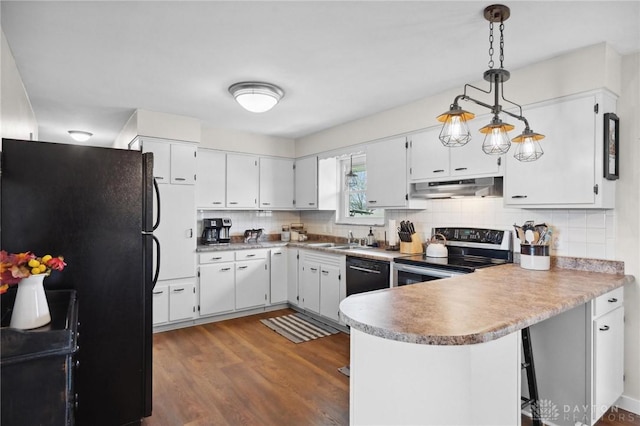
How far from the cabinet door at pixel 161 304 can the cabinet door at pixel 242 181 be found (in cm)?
135

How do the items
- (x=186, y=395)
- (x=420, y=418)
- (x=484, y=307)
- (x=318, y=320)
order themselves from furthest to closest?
(x=318, y=320), (x=186, y=395), (x=484, y=307), (x=420, y=418)

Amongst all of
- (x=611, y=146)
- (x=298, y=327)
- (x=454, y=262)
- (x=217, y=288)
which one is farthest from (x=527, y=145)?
(x=217, y=288)

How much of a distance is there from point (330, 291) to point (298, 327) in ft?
1.85

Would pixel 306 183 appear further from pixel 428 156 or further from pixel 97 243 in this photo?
pixel 97 243

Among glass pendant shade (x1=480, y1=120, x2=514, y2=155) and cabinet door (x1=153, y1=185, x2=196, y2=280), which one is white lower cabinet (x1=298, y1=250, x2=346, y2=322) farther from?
glass pendant shade (x1=480, y1=120, x2=514, y2=155)

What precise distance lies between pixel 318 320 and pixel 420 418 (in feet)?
10.3

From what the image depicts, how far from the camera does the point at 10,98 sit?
2447 millimetres

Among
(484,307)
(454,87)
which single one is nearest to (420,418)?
(484,307)

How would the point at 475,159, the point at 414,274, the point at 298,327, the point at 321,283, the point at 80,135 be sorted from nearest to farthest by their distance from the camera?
1. the point at 475,159
2. the point at 414,274
3. the point at 298,327
4. the point at 321,283
5. the point at 80,135

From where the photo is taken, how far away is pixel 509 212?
3.05m

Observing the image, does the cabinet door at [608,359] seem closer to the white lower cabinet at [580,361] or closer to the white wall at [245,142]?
the white lower cabinet at [580,361]

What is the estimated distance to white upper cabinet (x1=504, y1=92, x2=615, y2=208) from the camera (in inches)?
92.4

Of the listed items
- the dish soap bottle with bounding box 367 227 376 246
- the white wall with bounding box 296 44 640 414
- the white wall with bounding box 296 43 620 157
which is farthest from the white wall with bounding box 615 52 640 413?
the dish soap bottle with bounding box 367 227 376 246

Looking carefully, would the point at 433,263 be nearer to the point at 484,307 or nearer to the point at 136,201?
the point at 484,307
